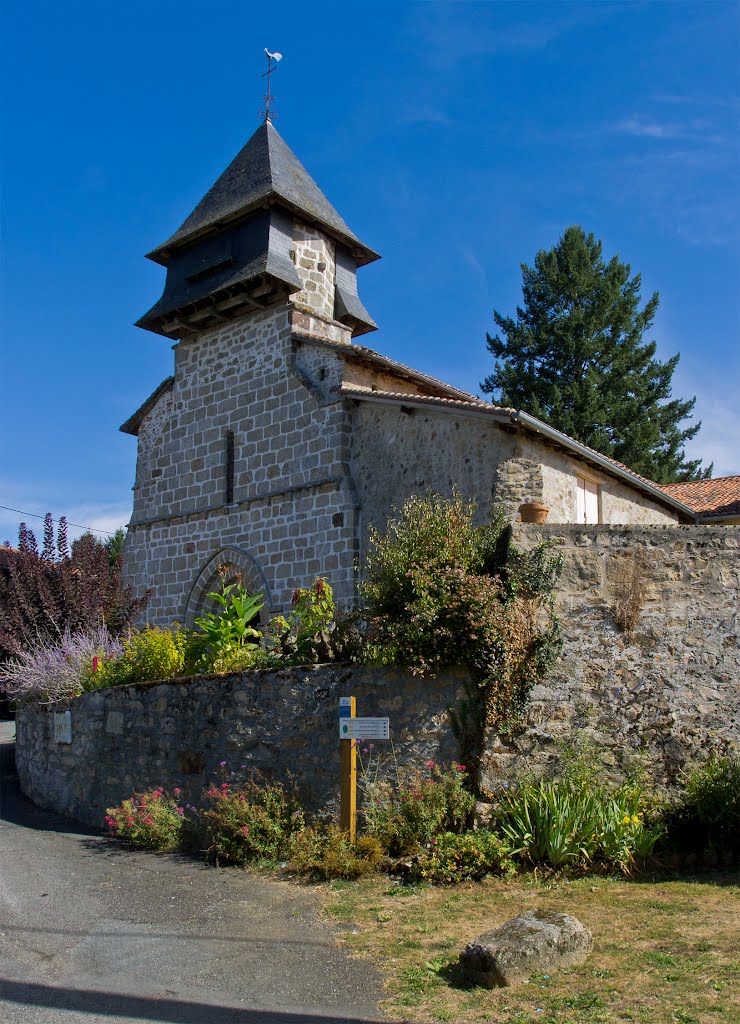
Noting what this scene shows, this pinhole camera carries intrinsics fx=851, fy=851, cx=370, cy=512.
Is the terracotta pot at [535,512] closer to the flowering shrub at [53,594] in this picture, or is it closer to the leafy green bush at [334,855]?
the leafy green bush at [334,855]

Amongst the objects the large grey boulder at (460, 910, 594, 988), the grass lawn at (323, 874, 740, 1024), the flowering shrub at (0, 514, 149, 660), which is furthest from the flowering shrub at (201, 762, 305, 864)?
the flowering shrub at (0, 514, 149, 660)

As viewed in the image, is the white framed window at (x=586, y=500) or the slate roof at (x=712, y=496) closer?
the white framed window at (x=586, y=500)

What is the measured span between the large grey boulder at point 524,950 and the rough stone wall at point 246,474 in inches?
354

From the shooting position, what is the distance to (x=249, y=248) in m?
17.1

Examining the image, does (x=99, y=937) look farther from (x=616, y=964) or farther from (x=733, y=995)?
(x=733, y=995)

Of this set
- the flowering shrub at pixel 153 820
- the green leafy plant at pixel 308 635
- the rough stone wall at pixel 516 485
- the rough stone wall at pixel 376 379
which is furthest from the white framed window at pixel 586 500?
the flowering shrub at pixel 153 820

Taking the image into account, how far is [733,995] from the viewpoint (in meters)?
4.29

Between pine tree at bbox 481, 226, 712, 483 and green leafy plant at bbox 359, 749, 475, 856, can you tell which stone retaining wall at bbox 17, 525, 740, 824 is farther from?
pine tree at bbox 481, 226, 712, 483

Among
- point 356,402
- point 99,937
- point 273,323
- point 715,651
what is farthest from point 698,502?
point 99,937

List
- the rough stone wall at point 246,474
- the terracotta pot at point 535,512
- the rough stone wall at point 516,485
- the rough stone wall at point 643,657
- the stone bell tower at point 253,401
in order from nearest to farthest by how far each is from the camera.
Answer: the rough stone wall at point 643,657, the terracotta pot at point 535,512, the rough stone wall at point 516,485, the rough stone wall at point 246,474, the stone bell tower at point 253,401

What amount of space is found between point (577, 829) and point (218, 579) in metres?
11.0

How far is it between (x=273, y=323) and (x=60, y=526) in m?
5.93

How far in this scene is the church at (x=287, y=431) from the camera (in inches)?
497

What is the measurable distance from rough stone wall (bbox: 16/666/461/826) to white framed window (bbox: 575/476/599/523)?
21.2 ft
